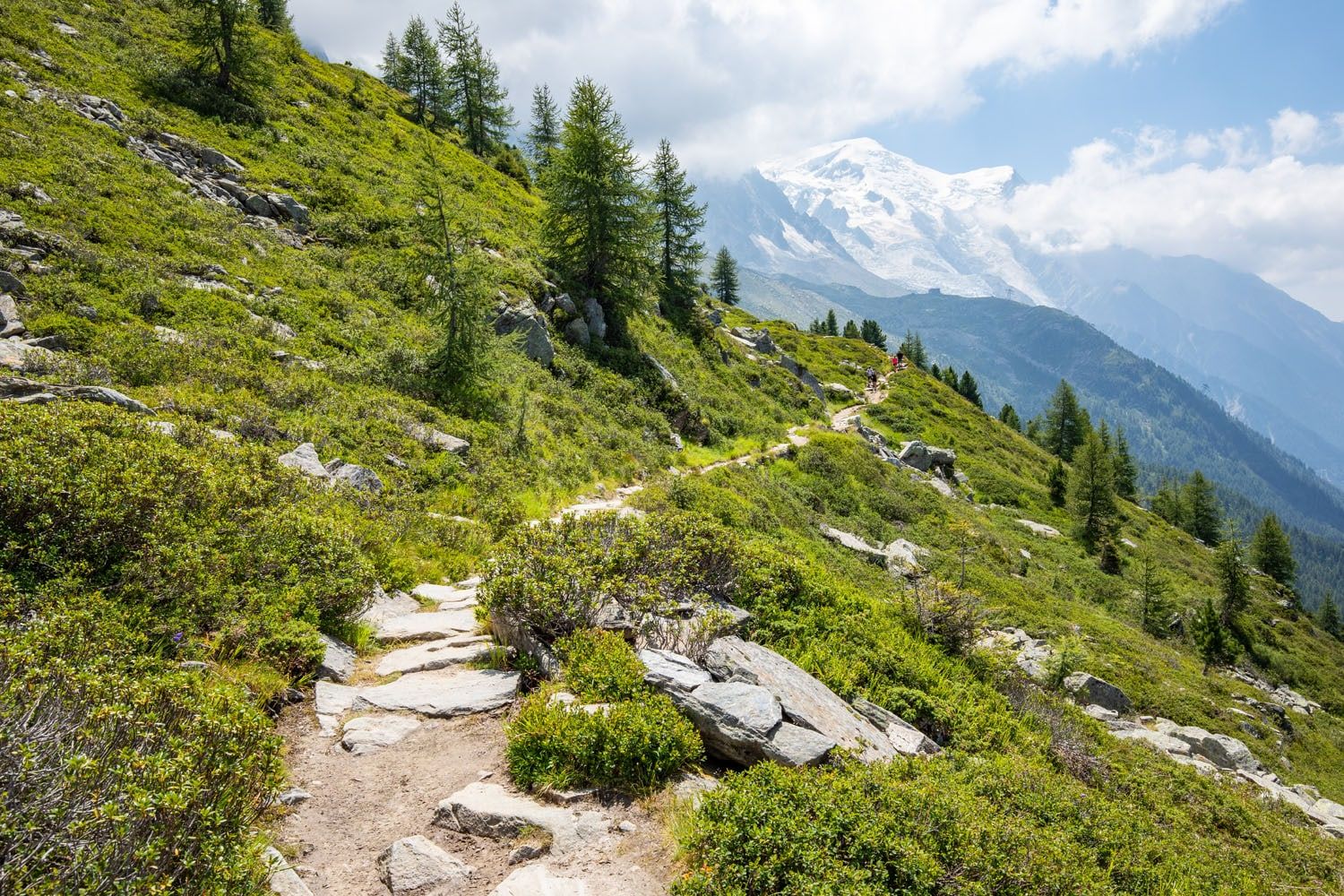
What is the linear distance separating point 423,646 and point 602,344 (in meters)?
23.8

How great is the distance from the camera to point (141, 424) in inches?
342

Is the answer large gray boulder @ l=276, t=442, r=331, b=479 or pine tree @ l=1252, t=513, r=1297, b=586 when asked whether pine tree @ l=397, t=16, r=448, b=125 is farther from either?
pine tree @ l=1252, t=513, r=1297, b=586

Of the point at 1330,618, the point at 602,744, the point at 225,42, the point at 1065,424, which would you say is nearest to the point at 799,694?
the point at 602,744

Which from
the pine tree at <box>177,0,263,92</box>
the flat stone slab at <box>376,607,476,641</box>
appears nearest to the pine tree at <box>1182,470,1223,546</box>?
the flat stone slab at <box>376,607,476,641</box>

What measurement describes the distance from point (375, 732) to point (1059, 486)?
62747 millimetres

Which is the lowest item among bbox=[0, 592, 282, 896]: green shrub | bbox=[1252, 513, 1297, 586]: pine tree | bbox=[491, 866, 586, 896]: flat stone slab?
bbox=[1252, 513, 1297, 586]: pine tree

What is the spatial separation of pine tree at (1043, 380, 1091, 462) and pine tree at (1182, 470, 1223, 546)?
1468 centimetres

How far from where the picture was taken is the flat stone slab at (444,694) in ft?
23.3

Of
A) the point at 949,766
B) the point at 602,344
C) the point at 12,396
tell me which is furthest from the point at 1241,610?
the point at 12,396

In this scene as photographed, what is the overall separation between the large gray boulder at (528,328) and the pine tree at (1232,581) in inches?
1982

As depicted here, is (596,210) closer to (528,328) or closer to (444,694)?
(528,328)

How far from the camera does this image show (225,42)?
31.5 meters

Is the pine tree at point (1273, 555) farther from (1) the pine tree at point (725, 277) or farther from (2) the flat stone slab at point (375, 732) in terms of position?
(2) the flat stone slab at point (375, 732)

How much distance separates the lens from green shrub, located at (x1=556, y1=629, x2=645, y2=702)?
672 cm
